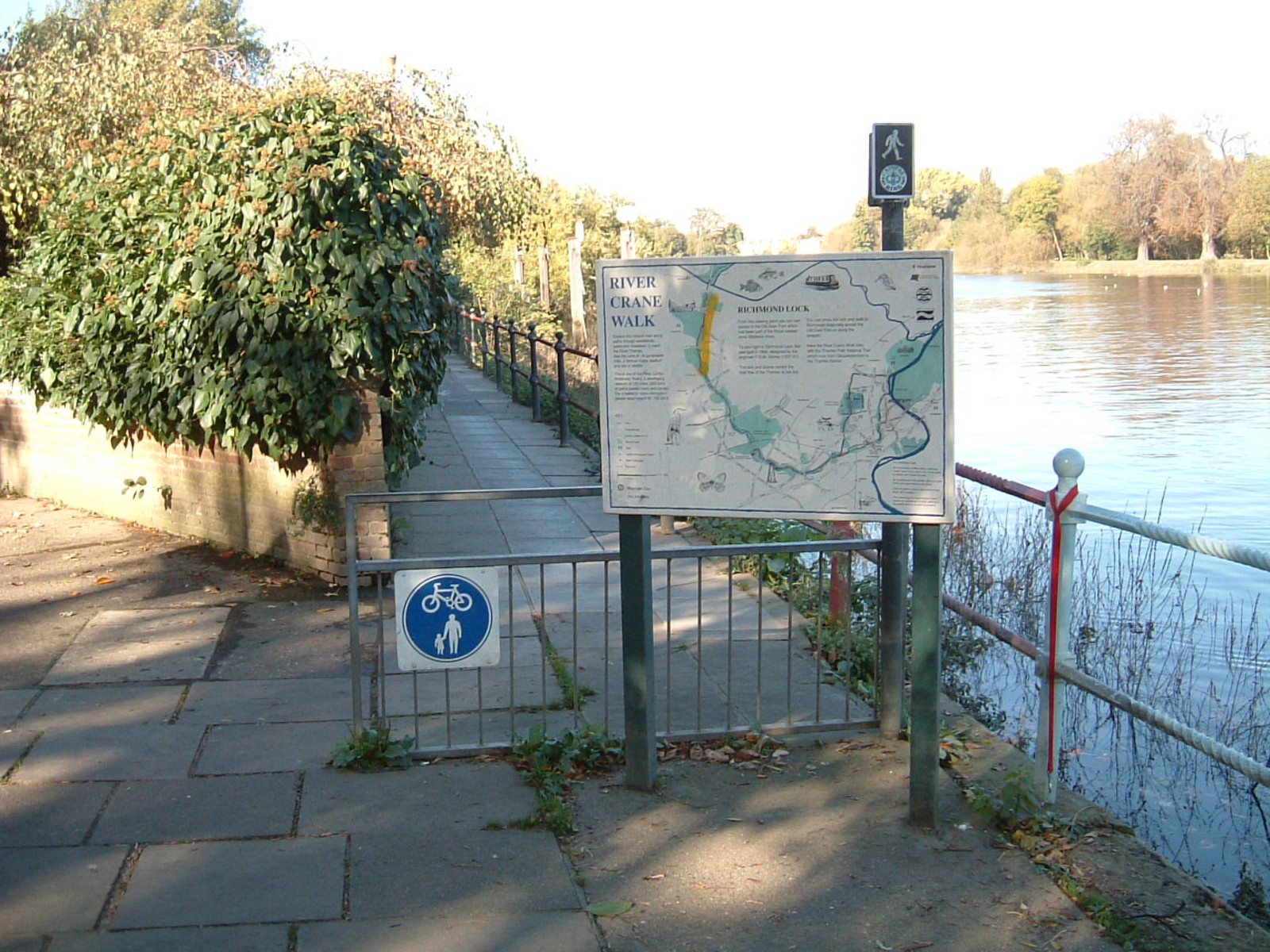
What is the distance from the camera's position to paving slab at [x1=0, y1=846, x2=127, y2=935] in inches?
141

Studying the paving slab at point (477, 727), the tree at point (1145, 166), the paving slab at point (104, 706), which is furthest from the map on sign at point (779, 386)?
the tree at point (1145, 166)

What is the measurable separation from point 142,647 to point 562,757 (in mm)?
2717

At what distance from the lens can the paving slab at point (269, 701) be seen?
546cm

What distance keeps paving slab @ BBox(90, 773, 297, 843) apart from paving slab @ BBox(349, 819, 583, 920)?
14.7 inches

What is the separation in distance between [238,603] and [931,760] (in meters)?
4.42

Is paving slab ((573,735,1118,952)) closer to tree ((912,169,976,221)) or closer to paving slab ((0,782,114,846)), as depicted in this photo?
paving slab ((0,782,114,846))

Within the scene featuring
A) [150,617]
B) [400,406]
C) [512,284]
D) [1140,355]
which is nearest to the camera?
[150,617]

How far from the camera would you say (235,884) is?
3.85 m

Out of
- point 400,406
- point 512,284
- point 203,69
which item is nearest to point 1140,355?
point 512,284

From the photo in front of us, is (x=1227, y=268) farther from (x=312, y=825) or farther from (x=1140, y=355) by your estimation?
(x=312, y=825)

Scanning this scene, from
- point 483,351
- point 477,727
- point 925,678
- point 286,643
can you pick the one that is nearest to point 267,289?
point 286,643

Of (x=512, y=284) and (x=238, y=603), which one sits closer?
(x=238, y=603)

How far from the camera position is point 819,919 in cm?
370

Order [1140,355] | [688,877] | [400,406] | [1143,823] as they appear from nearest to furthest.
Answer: [688,877], [1143,823], [400,406], [1140,355]
